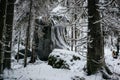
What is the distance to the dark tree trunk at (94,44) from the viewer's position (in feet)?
32.9

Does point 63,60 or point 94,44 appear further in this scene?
point 63,60

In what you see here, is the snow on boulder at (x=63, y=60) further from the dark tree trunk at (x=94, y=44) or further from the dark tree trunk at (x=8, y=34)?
the dark tree trunk at (x=8, y=34)

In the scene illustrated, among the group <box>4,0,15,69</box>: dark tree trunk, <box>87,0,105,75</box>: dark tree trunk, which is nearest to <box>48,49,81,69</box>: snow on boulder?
<box>87,0,105,75</box>: dark tree trunk

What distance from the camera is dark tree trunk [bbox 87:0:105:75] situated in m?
10.0

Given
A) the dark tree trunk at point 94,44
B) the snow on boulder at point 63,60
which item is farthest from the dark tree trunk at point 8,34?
the dark tree trunk at point 94,44

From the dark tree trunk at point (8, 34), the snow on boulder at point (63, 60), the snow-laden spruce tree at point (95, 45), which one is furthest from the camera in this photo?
the snow on boulder at point (63, 60)

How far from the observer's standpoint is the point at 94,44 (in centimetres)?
1010

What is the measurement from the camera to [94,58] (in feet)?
33.0

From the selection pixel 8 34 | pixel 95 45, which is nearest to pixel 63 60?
pixel 95 45

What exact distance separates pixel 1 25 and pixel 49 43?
1320 cm

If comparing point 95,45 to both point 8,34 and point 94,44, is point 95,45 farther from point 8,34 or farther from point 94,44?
point 8,34

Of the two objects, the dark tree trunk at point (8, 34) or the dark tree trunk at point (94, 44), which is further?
the dark tree trunk at point (8, 34)

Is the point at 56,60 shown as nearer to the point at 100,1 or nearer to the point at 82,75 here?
the point at 82,75

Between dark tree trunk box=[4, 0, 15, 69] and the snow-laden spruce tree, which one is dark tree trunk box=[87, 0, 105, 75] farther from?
dark tree trunk box=[4, 0, 15, 69]
